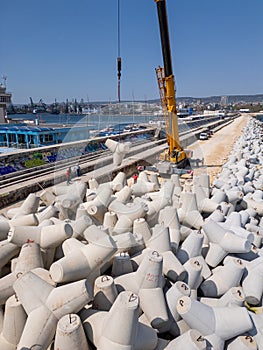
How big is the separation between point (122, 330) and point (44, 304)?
0.71m

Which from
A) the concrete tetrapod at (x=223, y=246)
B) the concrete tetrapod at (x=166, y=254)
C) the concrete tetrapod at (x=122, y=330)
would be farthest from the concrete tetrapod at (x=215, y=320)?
the concrete tetrapod at (x=223, y=246)

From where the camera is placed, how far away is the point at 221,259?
3234 mm

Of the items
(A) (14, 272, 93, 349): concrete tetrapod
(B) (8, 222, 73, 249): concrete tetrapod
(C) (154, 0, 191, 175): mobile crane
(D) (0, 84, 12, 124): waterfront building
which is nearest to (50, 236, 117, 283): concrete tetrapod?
(A) (14, 272, 93, 349): concrete tetrapod

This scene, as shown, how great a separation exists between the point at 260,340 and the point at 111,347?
4.36ft

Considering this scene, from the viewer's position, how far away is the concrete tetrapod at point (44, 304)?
2.02 meters

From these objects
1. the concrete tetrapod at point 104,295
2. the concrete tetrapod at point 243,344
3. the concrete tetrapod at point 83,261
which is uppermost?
the concrete tetrapod at point 83,261

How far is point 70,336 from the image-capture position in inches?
73.9

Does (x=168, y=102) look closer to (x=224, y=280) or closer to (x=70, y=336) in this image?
(x=224, y=280)

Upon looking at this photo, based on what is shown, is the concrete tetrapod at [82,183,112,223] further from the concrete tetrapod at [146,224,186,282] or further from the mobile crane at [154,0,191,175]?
the mobile crane at [154,0,191,175]

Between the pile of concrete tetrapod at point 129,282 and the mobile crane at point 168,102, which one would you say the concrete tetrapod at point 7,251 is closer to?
the pile of concrete tetrapod at point 129,282

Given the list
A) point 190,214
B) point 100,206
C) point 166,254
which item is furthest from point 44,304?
point 190,214

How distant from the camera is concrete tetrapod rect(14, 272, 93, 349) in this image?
2018 millimetres

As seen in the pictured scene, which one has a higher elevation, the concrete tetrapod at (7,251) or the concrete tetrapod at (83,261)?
the concrete tetrapod at (83,261)

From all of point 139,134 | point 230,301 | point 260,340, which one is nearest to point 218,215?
point 230,301
